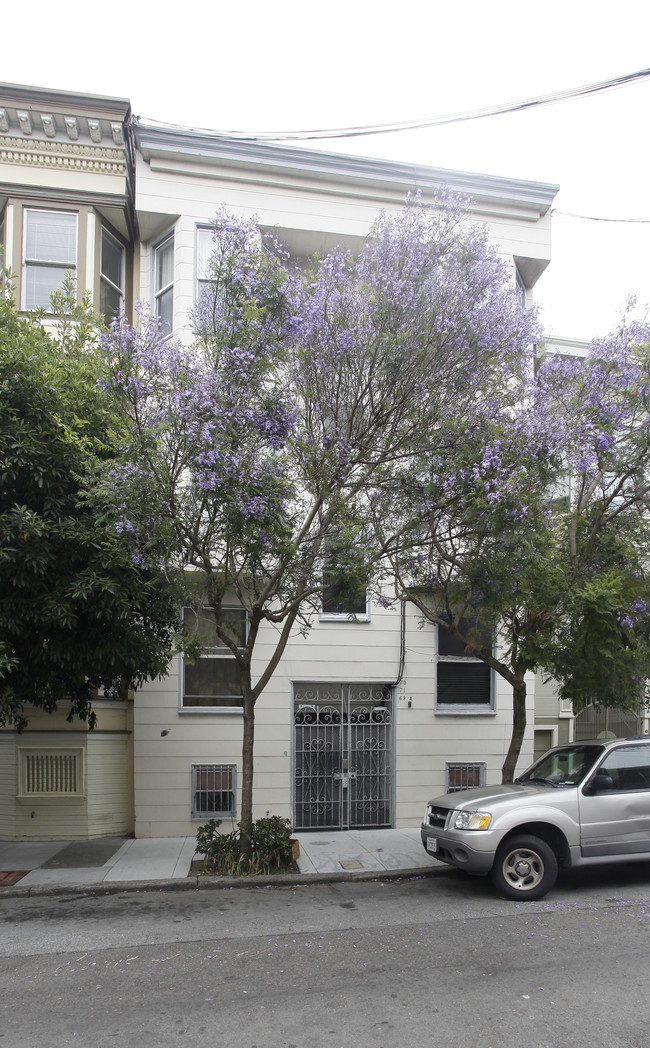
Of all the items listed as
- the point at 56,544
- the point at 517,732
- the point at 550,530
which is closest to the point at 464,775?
the point at 517,732

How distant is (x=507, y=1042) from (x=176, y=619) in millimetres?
6325

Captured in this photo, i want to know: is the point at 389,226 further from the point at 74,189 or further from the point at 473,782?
the point at 473,782

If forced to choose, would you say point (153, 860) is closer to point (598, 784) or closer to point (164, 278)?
point (598, 784)

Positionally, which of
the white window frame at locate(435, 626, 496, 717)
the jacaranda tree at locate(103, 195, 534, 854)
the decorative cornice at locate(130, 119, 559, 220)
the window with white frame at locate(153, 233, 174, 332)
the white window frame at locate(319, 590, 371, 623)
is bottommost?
the white window frame at locate(435, 626, 496, 717)

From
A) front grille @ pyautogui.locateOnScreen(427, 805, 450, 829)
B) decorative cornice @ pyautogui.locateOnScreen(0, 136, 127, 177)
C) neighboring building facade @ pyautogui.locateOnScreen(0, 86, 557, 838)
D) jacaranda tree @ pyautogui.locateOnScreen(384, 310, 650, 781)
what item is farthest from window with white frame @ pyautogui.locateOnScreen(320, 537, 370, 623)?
decorative cornice @ pyautogui.locateOnScreen(0, 136, 127, 177)

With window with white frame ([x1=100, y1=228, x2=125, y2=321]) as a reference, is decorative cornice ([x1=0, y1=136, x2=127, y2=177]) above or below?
above

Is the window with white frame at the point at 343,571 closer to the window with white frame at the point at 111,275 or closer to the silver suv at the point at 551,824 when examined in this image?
the silver suv at the point at 551,824

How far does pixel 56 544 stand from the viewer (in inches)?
345

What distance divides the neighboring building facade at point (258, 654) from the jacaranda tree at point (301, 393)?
3.57 metres

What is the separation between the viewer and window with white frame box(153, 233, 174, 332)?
1320cm

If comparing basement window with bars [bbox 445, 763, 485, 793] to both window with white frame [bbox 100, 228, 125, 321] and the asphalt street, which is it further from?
window with white frame [bbox 100, 228, 125, 321]

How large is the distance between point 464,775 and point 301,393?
750 cm

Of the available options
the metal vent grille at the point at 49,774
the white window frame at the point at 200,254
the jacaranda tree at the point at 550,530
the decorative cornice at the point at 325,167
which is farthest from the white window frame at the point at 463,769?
the decorative cornice at the point at 325,167

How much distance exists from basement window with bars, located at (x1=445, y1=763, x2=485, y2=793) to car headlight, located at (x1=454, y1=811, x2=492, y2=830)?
467 centimetres
